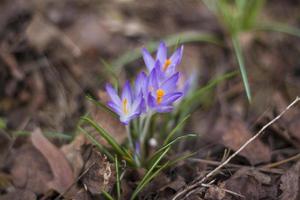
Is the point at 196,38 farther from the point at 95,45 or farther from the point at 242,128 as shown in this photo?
the point at 242,128

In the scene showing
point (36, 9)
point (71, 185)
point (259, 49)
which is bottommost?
point (71, 185)

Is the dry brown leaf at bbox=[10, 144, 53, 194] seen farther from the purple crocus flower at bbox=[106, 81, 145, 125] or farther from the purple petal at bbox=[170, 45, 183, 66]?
the purple petal at bbox=[170, 45, 183, 66]

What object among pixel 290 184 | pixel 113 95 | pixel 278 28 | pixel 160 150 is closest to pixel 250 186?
pixel 290 184

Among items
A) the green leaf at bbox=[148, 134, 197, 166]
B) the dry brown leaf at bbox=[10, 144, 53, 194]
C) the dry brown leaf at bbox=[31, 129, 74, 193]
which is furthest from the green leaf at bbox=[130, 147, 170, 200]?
the dry brown leaf at bbox=[10, 144, 53, 194]

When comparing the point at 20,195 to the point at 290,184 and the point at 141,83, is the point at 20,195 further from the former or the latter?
→ the point at 290,184

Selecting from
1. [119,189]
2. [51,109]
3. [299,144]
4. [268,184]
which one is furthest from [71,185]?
[299,144]
